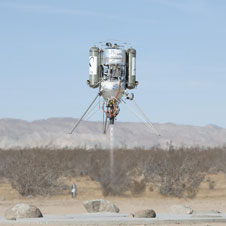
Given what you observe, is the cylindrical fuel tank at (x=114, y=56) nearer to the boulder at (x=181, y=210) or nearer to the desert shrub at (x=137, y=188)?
the boulder at (x=181, y=210)

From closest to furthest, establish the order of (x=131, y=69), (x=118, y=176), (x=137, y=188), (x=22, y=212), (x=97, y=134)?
(x=22, y=212)
(x=131, y=69)
(x=118, y=176)
(x=137, y=188)
(x=97, y=134)

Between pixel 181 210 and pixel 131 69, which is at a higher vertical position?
pixel 131 69

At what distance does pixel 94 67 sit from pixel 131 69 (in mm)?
1262

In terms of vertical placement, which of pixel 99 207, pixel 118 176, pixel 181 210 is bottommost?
pixel 118 176

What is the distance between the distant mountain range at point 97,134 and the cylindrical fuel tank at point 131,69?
10916 centimetres

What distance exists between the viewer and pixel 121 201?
34.6 m

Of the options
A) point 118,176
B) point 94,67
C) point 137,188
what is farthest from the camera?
point 137,188

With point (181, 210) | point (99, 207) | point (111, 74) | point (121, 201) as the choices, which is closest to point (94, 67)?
point (111, 74)

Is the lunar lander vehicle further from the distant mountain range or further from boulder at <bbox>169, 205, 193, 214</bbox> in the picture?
the distant mountain range

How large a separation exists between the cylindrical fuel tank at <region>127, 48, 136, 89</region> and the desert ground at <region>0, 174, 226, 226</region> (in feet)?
19.7

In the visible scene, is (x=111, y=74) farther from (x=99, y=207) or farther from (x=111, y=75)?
(x=99, y=207)

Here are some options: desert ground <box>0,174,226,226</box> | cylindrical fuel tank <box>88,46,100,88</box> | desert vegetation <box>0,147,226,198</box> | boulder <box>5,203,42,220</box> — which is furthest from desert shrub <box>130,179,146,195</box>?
cylindrical fuel tank <box>88,46,100,88</box>

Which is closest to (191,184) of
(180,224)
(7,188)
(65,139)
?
(7,188)

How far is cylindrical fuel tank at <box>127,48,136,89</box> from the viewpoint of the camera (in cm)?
2452
